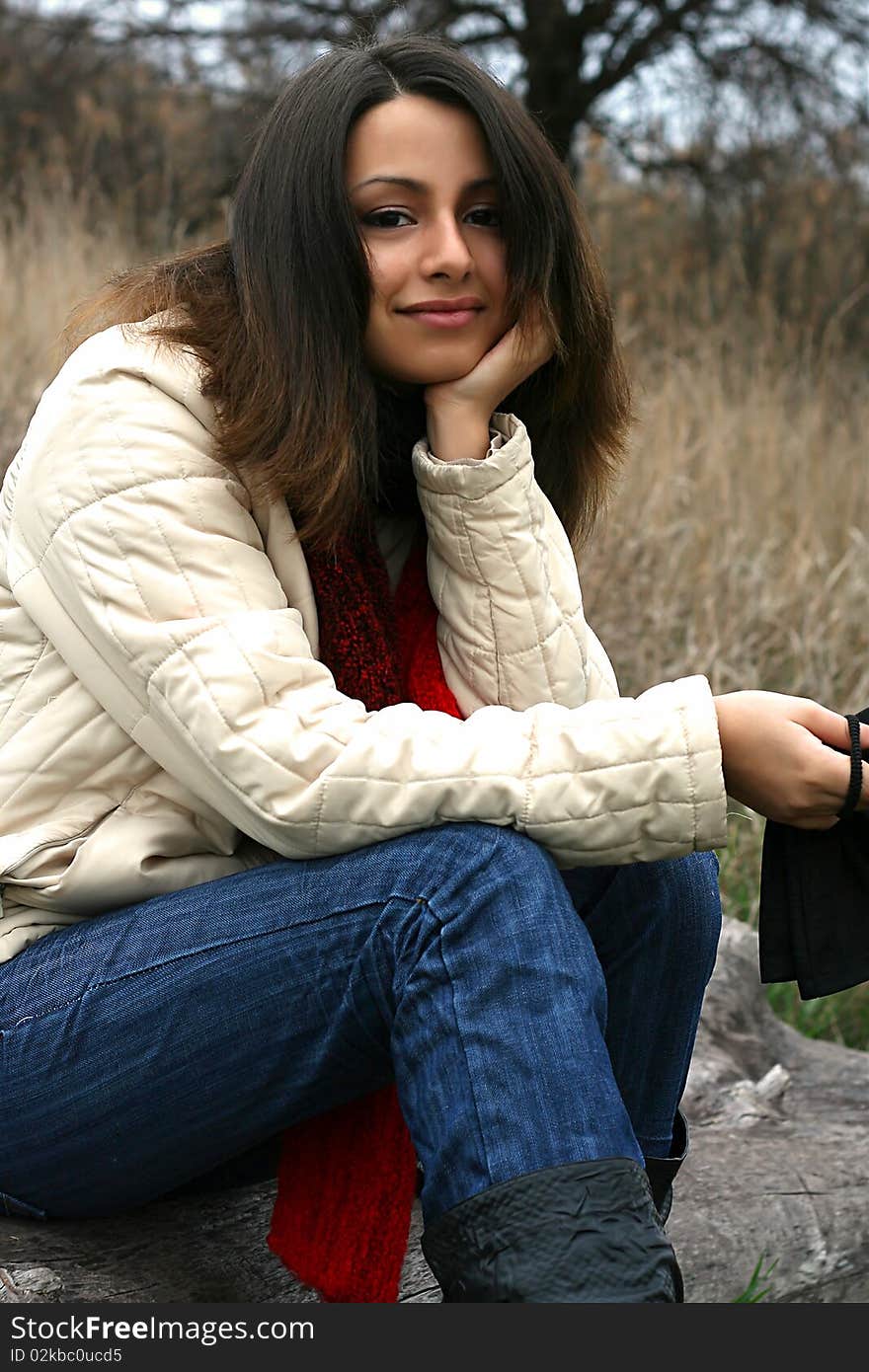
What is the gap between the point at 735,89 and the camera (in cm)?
747

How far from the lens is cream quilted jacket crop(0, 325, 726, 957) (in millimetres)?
1600

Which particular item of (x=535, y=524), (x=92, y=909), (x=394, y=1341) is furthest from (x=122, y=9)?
(x=394, y=1341)

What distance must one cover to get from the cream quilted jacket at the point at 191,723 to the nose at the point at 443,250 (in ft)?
1.08

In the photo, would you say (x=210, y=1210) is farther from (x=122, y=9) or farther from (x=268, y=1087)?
(x=122, y=9)

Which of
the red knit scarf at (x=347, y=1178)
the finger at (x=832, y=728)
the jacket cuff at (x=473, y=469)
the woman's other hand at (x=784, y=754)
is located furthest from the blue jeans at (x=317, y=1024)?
the jacket cuff at (x=473, y=469)

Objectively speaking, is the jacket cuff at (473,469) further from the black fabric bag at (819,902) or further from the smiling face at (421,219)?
the black fabric bag at (819,902)

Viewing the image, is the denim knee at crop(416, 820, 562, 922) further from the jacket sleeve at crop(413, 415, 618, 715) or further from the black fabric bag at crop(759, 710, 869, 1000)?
the jacket sleeve at crop(413, 415, 618, 715)

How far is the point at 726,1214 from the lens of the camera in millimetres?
2289

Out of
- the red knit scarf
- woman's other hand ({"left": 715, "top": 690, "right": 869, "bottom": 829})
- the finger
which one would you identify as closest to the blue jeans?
the red knit scarf

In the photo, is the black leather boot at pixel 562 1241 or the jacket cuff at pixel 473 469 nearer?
the black leather boot at pixel 562 1241

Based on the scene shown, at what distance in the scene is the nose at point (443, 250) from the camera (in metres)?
1.91

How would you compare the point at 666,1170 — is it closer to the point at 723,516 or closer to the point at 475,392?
the point at 475,392

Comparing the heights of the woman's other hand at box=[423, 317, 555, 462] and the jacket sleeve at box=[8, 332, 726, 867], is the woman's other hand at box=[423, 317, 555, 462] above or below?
above

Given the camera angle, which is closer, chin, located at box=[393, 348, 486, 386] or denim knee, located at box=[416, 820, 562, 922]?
denim knee, located at box=[416, 820, 562, 922]
